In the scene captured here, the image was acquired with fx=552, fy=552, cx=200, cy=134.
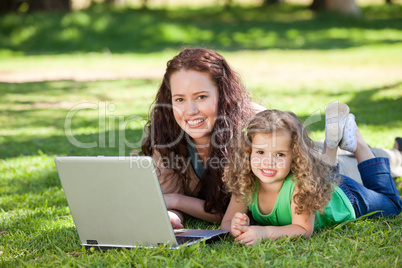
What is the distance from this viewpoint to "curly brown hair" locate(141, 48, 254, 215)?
3521mm

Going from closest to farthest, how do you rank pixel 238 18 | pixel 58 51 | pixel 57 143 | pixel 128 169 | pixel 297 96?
pixel 128 169, pixel 57 143, pixel 297 96, pixel 58 51, pixel 238 18

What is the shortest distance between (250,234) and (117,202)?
750 mm

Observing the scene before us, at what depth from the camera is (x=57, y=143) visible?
19.7 ft

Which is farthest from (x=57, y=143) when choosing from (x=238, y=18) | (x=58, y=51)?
(x=238, y=18)

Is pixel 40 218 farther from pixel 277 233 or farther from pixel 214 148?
pixel 277 233

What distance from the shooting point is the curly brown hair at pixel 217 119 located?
352 centimetres

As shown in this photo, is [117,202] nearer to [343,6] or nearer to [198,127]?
[198,127]

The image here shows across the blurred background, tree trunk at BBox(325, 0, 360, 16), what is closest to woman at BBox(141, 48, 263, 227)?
the blurred background

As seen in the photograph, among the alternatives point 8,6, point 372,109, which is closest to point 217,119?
point 372,109

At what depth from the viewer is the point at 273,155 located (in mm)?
3086

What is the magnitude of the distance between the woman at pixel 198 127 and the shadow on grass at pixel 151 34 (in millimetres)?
10270

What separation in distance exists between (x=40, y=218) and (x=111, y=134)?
2622 millimetres

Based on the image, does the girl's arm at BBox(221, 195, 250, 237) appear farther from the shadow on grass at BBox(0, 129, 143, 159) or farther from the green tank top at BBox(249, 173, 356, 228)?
the shadow on grass at BBox(0, 129, 143, 159)

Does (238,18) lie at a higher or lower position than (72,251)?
higher
